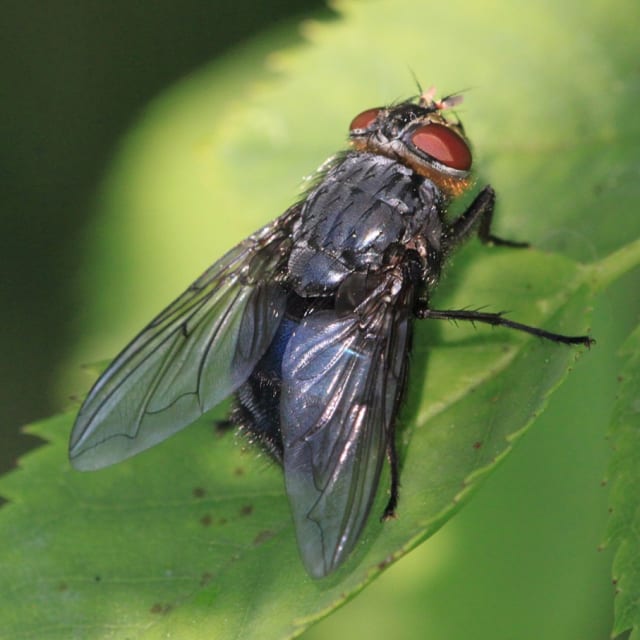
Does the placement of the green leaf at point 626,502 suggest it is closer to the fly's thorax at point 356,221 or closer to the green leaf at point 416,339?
the green leaf at point 416,339

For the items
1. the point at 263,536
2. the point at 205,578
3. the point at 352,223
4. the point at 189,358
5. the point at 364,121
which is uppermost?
the point at 364,121

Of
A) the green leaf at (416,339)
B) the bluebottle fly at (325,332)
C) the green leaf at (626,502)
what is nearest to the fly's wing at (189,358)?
the bluebottle fly at (325,332)

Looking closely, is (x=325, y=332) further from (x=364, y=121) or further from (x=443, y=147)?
(x=364, y=121)

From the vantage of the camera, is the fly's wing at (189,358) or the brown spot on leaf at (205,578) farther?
the fly's wing at (189,358)

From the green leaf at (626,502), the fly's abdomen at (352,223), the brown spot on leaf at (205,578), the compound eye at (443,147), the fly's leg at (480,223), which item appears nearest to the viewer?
the green leaf at (626,502)

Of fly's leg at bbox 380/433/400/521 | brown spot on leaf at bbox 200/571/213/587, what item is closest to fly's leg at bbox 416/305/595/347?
fly's leg at bbox 380/433/400/521

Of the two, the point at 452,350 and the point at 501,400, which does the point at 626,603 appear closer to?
the point at 501,400

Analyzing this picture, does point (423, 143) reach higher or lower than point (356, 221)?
higher

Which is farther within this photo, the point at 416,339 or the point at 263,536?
the point at 416,339

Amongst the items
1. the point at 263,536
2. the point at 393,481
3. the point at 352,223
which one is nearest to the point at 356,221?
the point at 352,223
